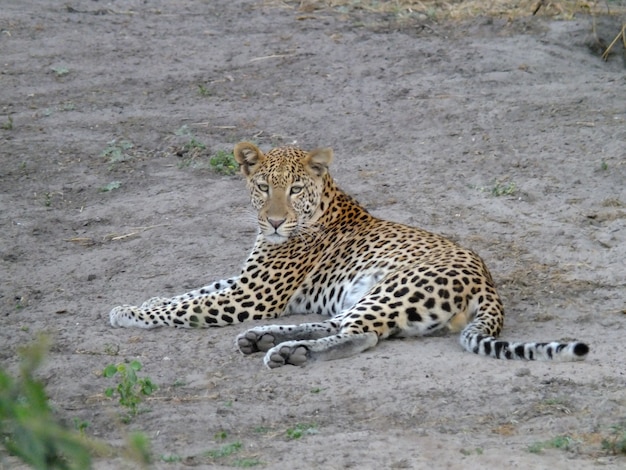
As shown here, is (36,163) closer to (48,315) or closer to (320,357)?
(48,315)

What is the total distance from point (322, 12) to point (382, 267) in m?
8.89

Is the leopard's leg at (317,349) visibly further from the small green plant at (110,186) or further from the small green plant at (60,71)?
the small green plant at (60,71)

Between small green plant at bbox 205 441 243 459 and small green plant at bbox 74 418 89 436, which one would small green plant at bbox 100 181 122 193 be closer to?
small green plant at bbox 74 418 89 436

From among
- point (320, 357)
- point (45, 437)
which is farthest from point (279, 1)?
point (45, 437)

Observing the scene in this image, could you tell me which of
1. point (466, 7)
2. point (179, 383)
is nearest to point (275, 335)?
point (179, 383)

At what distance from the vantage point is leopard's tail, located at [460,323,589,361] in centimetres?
657

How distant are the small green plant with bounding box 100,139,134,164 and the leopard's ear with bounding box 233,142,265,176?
140 inches

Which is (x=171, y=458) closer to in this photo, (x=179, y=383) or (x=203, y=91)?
(x=179, y=383)

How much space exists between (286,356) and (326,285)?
4.48ft

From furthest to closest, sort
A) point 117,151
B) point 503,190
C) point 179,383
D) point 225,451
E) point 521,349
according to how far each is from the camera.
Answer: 1. point 117,151
2. point 503,190
3. point 179,383
4. point 521,349
5. point 225,451

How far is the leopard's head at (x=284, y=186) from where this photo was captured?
8234 millimetres

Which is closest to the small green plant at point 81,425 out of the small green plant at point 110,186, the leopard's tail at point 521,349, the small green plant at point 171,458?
the small green plant at point 171,458

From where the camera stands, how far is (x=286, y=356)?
22.8 feet

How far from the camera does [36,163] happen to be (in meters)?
11.7
